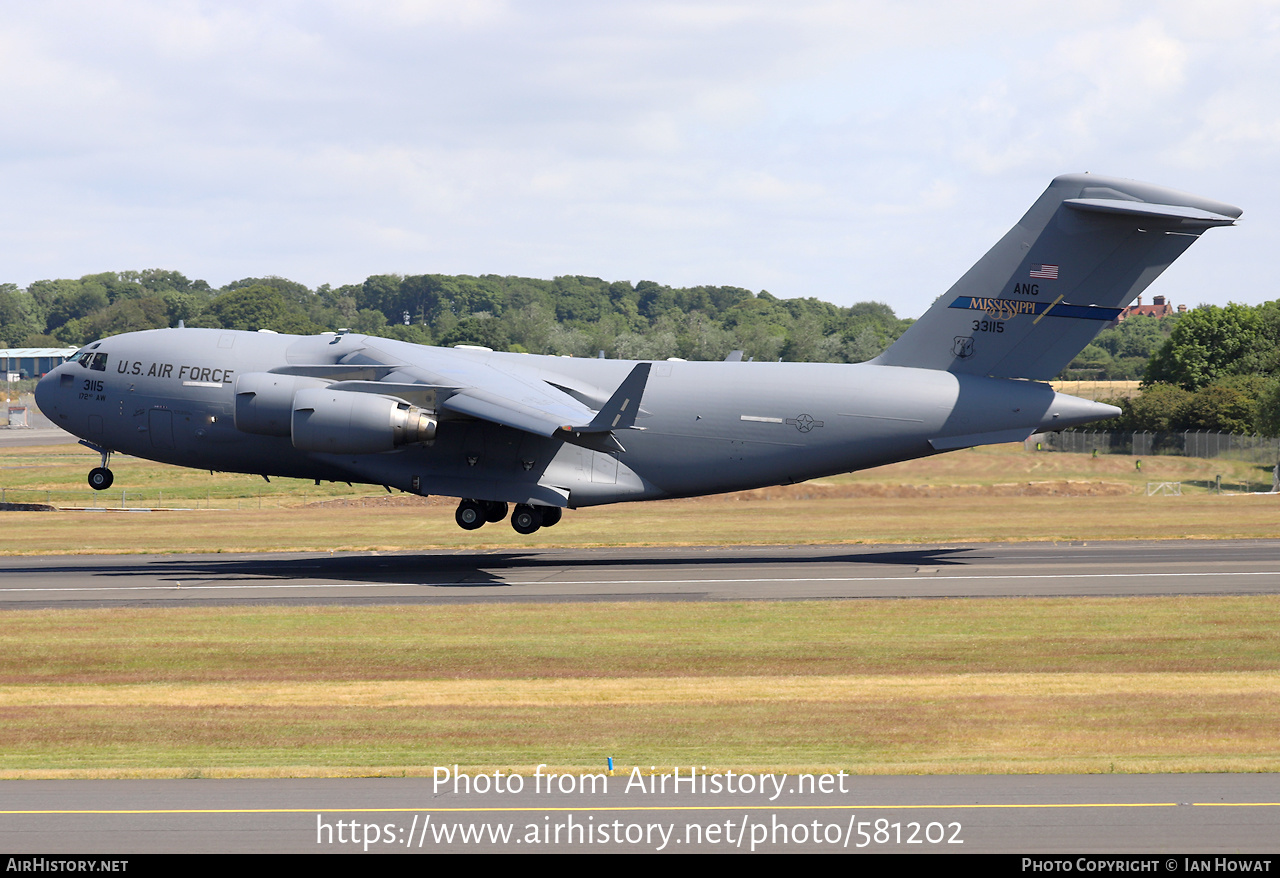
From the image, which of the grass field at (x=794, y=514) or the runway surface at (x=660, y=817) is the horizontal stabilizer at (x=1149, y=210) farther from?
the runway surface at (x=660, y=817)

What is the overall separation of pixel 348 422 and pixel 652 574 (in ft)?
27.3

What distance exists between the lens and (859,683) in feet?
59.3

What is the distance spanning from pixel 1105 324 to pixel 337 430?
19.4 meters

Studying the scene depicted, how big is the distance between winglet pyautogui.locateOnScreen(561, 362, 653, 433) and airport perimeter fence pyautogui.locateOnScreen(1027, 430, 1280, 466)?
106 ft

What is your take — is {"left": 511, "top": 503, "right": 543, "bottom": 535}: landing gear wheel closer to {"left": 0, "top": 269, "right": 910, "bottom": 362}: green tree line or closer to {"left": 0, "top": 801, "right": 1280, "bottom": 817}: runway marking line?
{"left": 0, "top": 801, "right": 1280, "bottom": 817}: runway marking line

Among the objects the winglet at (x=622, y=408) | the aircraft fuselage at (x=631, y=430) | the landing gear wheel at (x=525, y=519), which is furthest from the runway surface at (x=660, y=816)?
the landing gear wheel at (x=525, y=519)

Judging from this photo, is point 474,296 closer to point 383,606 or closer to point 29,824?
point 383,606

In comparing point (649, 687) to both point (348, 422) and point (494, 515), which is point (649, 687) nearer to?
point (348, 422)

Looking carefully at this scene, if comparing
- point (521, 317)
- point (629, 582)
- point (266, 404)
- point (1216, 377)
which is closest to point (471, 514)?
point (629, 582)

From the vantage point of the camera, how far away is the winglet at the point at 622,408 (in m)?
27.2

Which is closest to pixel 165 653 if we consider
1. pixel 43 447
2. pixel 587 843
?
pixel 587 843

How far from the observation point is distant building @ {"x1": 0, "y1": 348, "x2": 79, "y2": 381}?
160 meters

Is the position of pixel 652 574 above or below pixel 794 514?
below

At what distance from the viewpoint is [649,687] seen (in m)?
18.0
